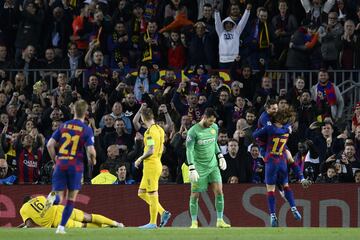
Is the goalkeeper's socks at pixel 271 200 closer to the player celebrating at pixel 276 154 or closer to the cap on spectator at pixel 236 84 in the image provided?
the player celebrating at pixel 276 154

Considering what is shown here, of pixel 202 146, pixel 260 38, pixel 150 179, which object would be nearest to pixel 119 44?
pixel 260 38

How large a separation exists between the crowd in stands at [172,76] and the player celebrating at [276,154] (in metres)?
2.80

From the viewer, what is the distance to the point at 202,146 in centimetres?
2491

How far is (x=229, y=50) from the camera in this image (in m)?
31.6

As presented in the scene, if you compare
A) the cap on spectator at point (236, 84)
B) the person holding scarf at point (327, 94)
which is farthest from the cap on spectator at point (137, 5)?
the person holding scarf at point (327, 94)

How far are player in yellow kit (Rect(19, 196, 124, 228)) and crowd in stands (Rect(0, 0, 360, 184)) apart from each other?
254cm

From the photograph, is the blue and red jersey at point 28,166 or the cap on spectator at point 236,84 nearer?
the blue and red jersey at point 28,166

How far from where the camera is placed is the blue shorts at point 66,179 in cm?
2203

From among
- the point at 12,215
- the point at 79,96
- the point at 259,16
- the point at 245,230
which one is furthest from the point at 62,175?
the point at 259,16

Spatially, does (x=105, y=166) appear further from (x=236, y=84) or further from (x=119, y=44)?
(x=119, y=44)

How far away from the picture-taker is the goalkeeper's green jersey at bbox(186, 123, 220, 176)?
24812 mm

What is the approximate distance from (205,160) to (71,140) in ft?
11.8

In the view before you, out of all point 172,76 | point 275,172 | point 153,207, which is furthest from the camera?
point 172,76

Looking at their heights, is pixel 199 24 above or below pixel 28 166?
above
